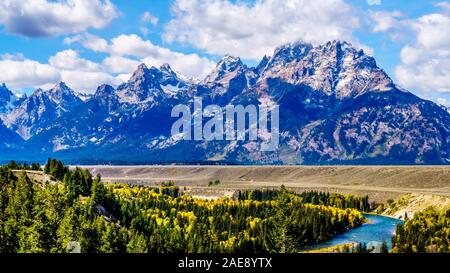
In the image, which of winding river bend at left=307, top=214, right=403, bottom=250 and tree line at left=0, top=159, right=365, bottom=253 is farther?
winding river bend at left=307, top=214, right=403, bottom=250

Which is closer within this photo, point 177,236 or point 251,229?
point 177,236

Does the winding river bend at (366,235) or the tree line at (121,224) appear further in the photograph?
the winding river bend at (366,235)

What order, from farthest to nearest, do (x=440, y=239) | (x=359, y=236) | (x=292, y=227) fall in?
1. (x=359, y=236)
2. (x=292, y=227)
3. (x=440, y=239)

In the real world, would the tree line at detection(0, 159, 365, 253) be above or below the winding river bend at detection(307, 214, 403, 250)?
above

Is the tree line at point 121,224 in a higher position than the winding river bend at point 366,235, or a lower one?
higher

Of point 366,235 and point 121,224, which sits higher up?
point 121,224

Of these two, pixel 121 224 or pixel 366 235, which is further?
pixel 366 235

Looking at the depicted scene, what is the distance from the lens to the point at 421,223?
510ft

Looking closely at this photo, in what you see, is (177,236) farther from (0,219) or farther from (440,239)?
(440,239)
